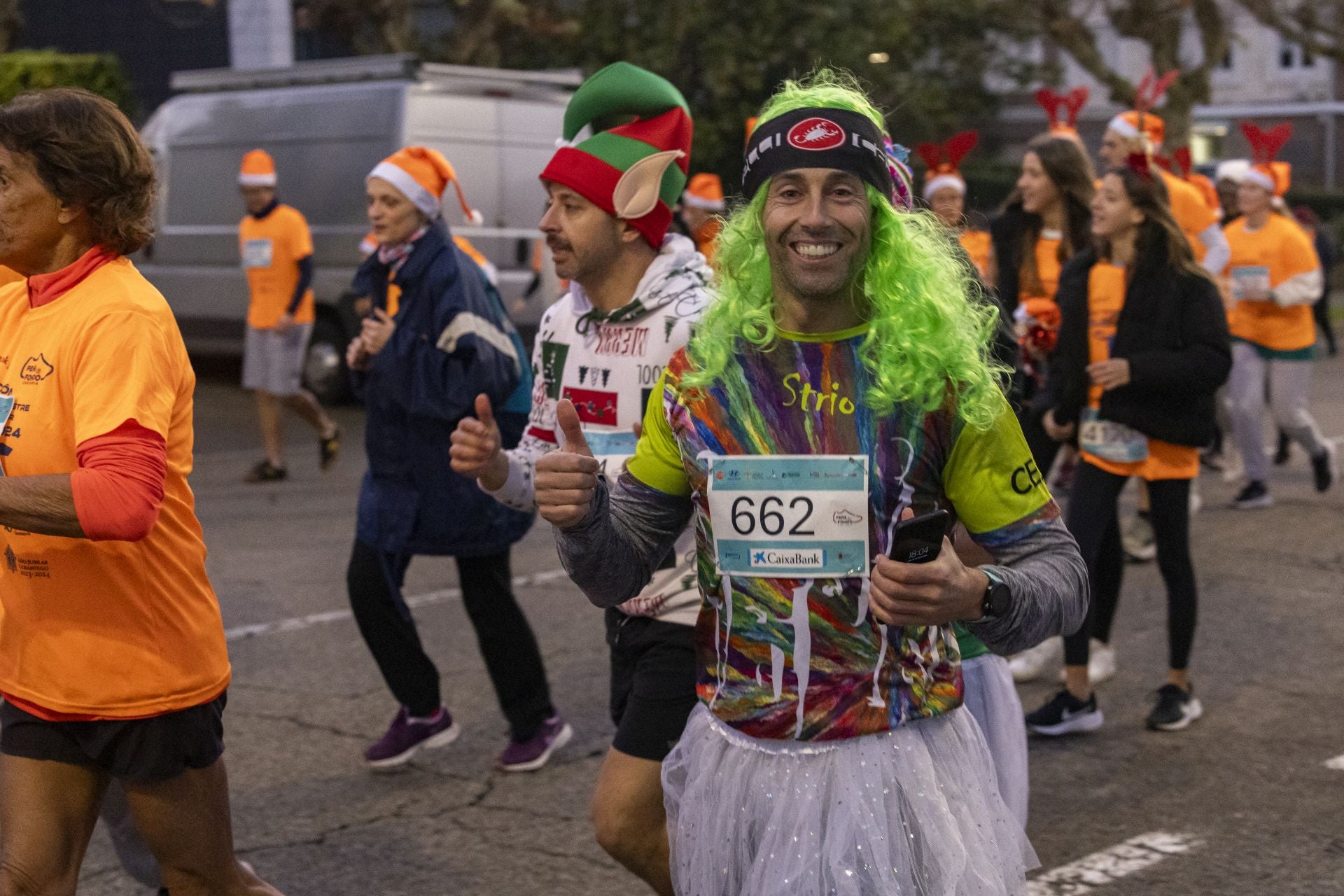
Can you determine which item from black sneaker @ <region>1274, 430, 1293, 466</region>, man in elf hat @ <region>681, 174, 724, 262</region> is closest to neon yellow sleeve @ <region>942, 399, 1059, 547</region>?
man in elf hat @ <region>681, 174, 724, 262</region>

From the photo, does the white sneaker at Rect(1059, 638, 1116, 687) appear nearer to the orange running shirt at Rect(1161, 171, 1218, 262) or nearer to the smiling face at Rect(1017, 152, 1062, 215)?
the smiling face at Rect(1017, 152, 1062, 215)

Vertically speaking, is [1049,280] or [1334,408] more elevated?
[1049,280]

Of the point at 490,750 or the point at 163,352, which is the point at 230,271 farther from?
the point at 163,352

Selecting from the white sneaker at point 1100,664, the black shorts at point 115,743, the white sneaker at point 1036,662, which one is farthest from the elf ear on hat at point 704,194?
the black shorts at point 115,743

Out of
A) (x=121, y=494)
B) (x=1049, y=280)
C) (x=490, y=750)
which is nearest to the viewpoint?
(x=121, y=494)

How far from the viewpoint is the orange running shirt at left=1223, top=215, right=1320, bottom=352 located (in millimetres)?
9836

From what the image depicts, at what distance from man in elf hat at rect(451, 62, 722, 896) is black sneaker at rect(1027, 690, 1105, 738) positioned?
2.12m

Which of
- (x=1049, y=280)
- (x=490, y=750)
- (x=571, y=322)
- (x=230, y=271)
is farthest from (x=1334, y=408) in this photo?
(x=571, y=322)

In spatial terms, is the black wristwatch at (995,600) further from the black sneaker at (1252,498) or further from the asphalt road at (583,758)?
the black sneaker at (1252,498)

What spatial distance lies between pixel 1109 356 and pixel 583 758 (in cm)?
221

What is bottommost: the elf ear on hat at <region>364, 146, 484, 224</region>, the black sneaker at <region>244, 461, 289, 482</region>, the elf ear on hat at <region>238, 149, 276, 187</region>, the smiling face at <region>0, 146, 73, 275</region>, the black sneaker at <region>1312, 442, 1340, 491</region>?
the black sneaker at <region>244, 461, 289, 482</region>

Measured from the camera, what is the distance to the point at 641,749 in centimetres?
353

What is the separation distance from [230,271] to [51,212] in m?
12.9

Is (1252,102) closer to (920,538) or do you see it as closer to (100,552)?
(100,552)
